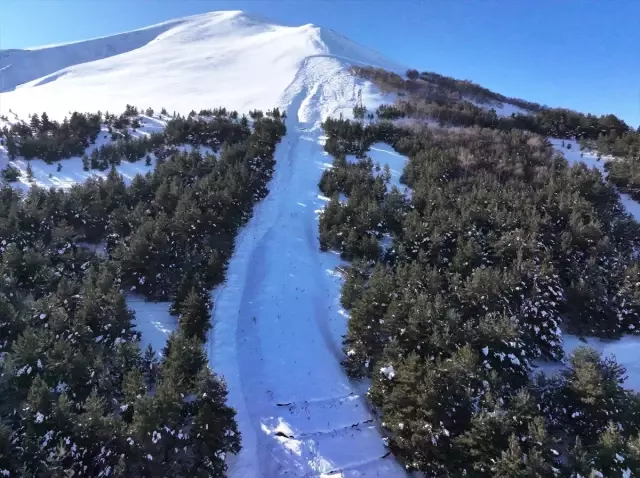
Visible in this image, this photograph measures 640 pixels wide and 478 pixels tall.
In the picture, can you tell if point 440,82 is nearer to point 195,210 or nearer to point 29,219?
point 195,210

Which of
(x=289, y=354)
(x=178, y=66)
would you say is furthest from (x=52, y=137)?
(x=178, y=66)

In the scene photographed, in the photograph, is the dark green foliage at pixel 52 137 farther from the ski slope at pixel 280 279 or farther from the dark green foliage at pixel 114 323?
the dark green foliage at pixel 114 323

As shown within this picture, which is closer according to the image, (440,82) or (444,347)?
(444,347)

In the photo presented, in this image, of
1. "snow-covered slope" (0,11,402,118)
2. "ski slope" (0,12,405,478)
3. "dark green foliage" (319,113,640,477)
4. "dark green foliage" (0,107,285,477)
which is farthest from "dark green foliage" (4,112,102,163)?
"dark green foliage" (319,113,640,477)

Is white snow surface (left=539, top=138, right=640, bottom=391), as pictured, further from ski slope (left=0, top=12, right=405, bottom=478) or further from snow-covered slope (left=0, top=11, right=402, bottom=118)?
snow-covered slope (left=0, top=11, right=402, bottom=118)

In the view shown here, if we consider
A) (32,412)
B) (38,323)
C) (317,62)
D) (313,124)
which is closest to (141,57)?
(317,62)

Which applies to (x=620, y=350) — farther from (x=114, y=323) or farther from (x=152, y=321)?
(x=114, y=323)
